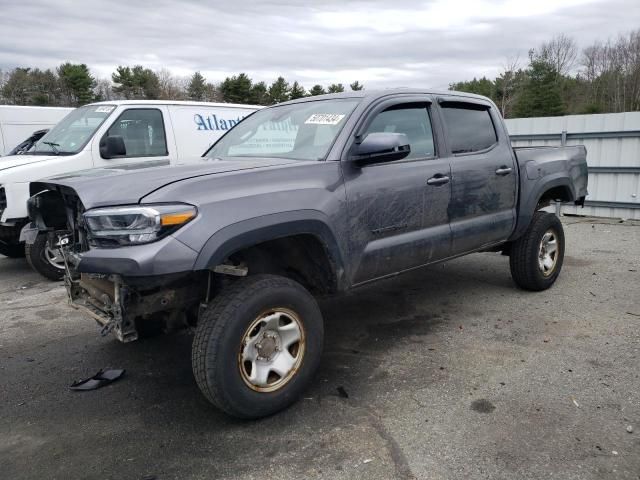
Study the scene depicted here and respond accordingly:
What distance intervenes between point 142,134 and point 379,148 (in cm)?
474

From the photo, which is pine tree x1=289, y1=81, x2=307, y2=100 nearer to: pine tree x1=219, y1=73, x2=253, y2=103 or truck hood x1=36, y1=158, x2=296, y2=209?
pine tree x1=219, y1=73, x2=253, y2=103

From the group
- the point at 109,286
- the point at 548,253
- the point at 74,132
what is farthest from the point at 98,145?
the point at 548,253

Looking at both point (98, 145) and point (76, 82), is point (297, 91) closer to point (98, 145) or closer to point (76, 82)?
point (76, 82)

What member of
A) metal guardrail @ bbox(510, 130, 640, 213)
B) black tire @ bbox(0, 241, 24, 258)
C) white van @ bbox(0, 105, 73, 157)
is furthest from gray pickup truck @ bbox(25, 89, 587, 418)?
white van @ bbox(0, 105, 73, 157)

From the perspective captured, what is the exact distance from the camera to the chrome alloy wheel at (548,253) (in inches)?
204

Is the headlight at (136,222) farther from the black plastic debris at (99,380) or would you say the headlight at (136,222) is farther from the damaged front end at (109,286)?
the black plastic debris at (99,380)

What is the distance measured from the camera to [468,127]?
448cm

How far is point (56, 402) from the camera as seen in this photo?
Result: 332 cm

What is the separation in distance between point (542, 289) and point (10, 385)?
4737 mm

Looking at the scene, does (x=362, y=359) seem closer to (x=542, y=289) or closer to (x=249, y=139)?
(x=249, y=139)

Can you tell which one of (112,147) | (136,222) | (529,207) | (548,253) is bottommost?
(548,253)

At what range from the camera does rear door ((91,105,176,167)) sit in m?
6.63

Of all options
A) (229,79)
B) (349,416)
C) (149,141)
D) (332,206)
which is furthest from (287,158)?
(229,79)

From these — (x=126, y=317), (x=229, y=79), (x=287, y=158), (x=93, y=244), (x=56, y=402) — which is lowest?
(x=56, y=402)
